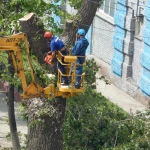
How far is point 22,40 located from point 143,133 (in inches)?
153

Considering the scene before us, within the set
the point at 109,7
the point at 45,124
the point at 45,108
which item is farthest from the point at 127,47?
the point at 45,108

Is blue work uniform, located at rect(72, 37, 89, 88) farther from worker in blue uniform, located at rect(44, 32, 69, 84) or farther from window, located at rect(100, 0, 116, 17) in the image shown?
window, located at rect(100, 0, 116, 17)

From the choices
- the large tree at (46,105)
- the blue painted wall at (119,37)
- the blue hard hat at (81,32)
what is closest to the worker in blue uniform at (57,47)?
the large tree at (46,105)

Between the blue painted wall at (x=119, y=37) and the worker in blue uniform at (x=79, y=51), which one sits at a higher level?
the worker in blue uniform at (x=79, y=51)

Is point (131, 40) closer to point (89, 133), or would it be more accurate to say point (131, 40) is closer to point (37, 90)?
point (89, 133)

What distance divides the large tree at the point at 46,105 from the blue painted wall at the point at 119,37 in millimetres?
9497

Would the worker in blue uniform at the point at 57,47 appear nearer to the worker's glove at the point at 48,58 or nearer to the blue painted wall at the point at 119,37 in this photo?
the worker's glove at the point at 48,58

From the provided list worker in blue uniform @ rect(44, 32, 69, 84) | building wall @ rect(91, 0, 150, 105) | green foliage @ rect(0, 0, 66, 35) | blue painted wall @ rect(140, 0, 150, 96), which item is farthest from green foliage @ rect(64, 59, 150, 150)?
building wall @ rect(91, 0, 150, 105)

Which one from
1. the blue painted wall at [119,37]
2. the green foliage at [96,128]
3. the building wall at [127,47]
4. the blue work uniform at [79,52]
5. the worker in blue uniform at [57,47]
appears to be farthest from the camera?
the blue painted wall at [119,37]

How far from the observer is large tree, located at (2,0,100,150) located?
15.8 metres

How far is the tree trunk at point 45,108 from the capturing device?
52.0 feet

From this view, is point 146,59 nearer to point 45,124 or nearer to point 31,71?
point 45,124

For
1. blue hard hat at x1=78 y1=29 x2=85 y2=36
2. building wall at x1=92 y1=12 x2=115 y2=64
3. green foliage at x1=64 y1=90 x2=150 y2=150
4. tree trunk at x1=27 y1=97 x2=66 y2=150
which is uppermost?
blue hard hat at x1=78 y1=29 x2=85 y2=36

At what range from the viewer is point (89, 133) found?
17.9 metres
